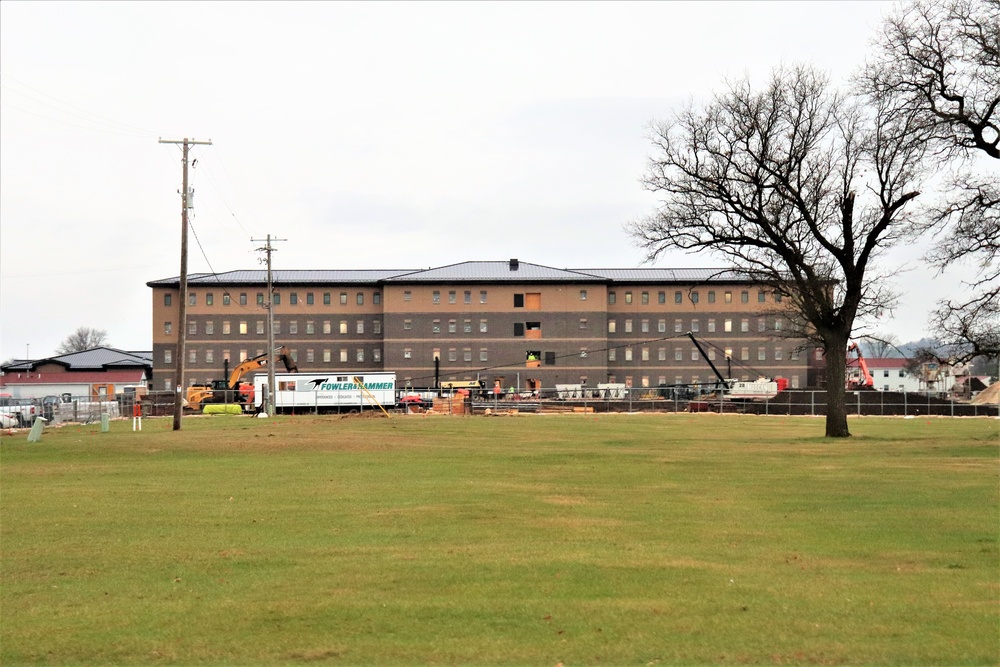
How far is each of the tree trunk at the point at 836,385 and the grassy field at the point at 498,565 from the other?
1588 centimetres

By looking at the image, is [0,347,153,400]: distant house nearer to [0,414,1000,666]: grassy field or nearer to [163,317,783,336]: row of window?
[163,317,783,336]: row of window

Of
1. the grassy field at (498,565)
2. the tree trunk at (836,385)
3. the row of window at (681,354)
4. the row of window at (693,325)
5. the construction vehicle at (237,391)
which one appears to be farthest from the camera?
the row of window at (693,325)

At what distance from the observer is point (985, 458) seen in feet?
107

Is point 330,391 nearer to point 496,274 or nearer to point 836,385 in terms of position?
point 496,274

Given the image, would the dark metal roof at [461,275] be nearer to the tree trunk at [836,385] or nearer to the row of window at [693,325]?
the row of window at [693,325]

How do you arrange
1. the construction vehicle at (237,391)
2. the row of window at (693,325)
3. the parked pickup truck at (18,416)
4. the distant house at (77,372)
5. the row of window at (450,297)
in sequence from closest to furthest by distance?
the parked pickup truck at (18,416) < the construction vehicle at (237,391) < the row of window at (450,297) < the row of window at (693,325) < the distant house at (77,372)

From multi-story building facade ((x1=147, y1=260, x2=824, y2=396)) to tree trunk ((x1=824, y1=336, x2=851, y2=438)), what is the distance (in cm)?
7762

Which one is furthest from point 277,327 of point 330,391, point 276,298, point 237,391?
point 330,391

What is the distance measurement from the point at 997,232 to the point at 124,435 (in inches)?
1349

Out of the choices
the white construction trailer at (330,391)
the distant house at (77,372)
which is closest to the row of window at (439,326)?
the distant house at (77,372)

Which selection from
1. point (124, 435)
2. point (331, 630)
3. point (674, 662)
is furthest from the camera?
point (124, 435)

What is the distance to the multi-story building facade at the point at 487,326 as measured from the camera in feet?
410

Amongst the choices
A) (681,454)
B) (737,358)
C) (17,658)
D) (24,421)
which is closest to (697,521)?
(17,658)

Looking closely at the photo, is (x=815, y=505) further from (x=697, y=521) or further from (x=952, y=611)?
(x=952, y=611)
